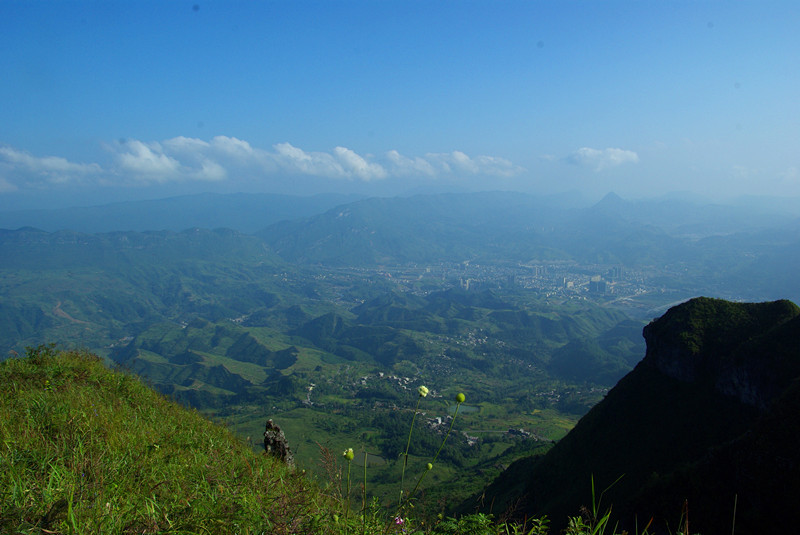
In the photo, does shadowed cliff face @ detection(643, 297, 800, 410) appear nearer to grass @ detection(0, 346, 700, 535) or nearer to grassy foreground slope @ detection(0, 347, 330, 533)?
grass @ detection(0, 346, 700, 535)

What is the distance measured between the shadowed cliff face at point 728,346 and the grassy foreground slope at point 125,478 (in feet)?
78.1

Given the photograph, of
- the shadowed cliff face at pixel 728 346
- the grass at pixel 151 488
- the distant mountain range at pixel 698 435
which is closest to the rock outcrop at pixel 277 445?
the grass at pixel 151 488


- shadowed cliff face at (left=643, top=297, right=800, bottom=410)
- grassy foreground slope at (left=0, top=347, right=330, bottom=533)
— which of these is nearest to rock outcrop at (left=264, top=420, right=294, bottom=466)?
grassy foreground slope at (left=0, top=347, right=330, bottom=533)

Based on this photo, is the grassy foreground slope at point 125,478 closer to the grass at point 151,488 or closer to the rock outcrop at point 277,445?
the grass at point 151,488

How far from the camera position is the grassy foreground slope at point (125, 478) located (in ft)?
8.15

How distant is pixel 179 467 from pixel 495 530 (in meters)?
2.80

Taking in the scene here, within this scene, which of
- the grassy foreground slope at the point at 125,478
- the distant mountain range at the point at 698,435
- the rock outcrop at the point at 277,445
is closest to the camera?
the grassy foreground slope at the point at 125,478

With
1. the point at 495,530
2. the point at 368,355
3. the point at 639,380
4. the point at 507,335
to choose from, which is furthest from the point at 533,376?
the point at 495,530

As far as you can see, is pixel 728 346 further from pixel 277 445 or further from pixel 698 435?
pixel 277 445

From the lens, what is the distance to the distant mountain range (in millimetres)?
13055

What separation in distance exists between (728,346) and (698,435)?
5945 mm

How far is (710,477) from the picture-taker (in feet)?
47.4

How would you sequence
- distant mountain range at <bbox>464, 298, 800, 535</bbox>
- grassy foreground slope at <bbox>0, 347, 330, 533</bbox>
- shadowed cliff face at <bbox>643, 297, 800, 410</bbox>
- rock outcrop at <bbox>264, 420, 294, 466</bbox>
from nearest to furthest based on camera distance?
grassy foreground slope at <bbox>0, 347, 330, 533</bbox> < rock outcrop at <bbox>264, 420, 294, 466</bbox> < distant mountain range at <bbox>464, 298, 800, 535</bbox> < shadowed cliff face at <bbox>643, 297, 800, 410</bbox>

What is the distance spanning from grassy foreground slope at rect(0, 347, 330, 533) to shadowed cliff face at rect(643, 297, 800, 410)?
2380 cm
